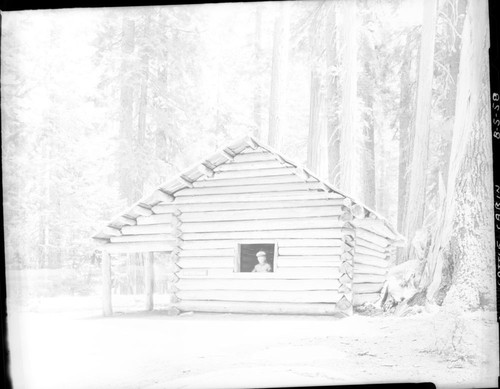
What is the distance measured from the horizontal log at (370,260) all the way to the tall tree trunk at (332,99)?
72cm

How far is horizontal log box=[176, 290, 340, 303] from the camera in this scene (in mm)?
7129

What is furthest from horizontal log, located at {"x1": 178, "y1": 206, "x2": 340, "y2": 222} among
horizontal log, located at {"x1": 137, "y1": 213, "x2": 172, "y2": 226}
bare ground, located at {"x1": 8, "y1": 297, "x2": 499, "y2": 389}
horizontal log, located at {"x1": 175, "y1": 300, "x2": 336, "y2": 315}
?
bare ground, located at {"x1": 8, "y1": 297, "x2": 499, "y2": 389}

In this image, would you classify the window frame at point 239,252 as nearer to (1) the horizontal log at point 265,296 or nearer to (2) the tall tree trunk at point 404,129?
(1) the horizontal log at point 265,296

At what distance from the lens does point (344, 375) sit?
7.02 m

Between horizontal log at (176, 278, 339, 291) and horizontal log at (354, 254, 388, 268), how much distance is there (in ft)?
0.98

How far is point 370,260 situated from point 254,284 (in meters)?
1.12

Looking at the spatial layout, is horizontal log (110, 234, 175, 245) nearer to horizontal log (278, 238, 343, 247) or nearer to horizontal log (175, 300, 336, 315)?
horizontal log (175, 300, 336, 315)

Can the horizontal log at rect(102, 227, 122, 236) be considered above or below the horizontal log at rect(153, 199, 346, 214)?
below

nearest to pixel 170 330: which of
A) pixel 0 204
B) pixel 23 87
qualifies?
pixel 0 204

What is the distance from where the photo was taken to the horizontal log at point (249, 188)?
7.15 m

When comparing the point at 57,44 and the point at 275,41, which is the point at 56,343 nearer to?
the point at 57,44

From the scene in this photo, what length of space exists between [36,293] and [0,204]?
87 cm

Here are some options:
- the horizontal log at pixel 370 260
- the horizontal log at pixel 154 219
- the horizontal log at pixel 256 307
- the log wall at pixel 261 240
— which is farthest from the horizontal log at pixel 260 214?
the horizontal log at pixel 256 307

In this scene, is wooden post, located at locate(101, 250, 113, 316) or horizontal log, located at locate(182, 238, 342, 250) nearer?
wooden post, located at locate(101, 250, 113, 316)
